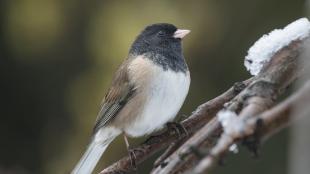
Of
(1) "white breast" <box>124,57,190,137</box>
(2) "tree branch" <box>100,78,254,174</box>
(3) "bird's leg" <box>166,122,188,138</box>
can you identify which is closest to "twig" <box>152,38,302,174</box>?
(2) "tree branch" <box>100,78,254,174</box>

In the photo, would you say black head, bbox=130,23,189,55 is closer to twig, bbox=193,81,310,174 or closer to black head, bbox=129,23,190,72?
black head, bbox=129,23,190,72

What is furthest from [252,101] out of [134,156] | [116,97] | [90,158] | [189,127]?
[116,97]

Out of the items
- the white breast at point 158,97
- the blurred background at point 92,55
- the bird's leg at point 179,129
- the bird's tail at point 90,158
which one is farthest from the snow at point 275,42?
the blurred background at point 92,55

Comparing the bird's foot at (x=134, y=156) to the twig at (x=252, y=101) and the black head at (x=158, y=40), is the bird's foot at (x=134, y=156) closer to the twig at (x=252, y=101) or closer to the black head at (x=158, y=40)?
the twig at (x=252, y=101)

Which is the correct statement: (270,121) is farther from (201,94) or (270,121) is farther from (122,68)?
(201,94)

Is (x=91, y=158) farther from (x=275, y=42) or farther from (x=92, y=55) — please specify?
(x=275, y=42)
